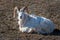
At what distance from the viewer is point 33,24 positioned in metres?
9.51

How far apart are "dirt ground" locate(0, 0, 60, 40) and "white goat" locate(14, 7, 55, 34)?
0.56ft

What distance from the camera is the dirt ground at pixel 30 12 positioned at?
9234mm

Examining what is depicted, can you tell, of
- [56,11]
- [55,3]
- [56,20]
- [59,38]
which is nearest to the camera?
[59,38]

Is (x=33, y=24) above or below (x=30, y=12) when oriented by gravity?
below

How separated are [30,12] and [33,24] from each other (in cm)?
198

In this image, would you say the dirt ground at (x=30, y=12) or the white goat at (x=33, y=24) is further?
the white goat at (x=33, y=24)

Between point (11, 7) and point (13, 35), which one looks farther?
point (11, 7)

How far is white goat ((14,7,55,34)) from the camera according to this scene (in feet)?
30.8

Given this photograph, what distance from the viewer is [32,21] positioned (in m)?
9.55

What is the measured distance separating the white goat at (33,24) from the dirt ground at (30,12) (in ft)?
0.56

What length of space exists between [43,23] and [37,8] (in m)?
2.61

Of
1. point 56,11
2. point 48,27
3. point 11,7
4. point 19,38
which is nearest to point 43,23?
point 48,27

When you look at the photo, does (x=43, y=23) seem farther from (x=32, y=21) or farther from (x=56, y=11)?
(x=56, y=11)

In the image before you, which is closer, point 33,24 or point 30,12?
point 33,24
